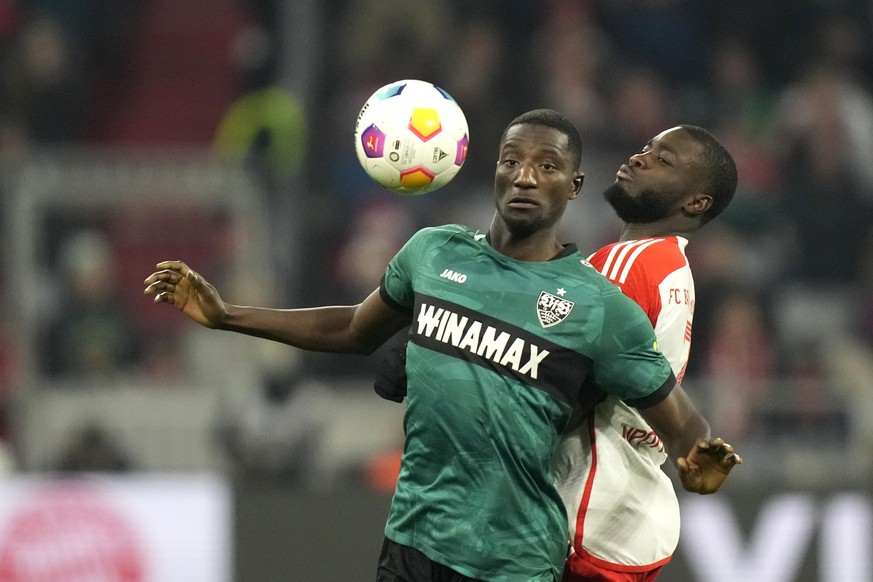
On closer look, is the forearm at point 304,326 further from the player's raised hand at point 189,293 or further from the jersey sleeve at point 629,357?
the jersey sleeve at point 629,357

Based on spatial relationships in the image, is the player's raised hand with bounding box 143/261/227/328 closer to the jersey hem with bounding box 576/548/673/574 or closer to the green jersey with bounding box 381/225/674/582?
the green jersey with bounding box 381/225/674/582

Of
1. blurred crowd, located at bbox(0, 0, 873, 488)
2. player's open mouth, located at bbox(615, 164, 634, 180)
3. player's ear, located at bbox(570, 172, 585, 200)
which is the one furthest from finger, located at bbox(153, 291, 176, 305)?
blurred crowd, located at bbox(0, 0, 873, 488)

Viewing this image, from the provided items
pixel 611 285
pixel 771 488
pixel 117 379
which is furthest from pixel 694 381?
pixel 611 285

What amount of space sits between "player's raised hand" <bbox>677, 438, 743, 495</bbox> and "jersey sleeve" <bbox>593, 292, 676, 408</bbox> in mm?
209

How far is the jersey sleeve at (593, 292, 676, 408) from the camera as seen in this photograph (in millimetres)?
4312

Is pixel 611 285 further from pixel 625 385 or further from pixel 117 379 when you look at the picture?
pixel 117 379

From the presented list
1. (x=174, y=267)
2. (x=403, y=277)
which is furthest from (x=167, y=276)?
(x=403, y=277)

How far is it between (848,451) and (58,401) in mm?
4978

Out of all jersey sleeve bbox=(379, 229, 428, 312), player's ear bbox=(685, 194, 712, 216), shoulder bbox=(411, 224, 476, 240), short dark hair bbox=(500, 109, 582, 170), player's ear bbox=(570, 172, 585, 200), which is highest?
short dark hair bbox=(500, 109, 582, 170)

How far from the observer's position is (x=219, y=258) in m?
11.1

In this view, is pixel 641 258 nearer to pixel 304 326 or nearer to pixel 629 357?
pixel 629 357

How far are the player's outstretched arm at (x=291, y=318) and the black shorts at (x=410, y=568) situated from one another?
0.65 m

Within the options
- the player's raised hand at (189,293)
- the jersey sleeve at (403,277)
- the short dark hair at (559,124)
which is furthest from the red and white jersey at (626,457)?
the player's raised hand at (189,293)

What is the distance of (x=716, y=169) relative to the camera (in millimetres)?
4793
